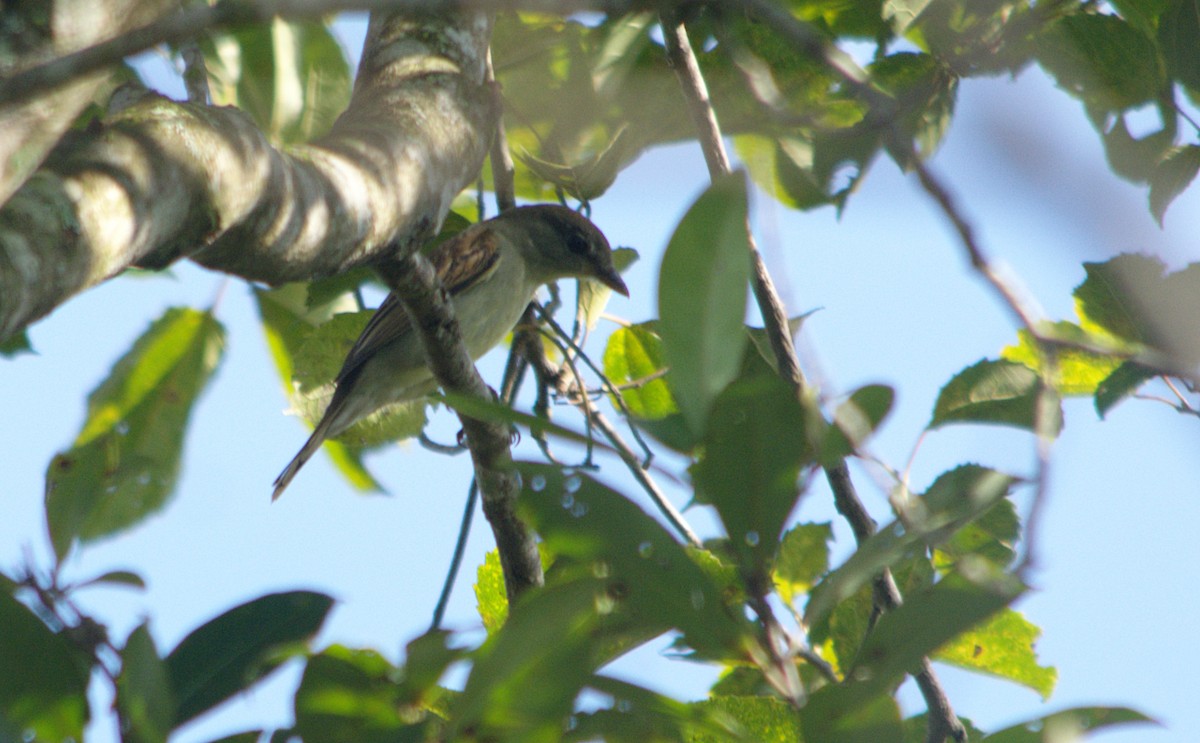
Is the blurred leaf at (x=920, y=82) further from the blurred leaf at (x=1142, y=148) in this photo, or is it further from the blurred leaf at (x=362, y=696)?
the blurred leaf at (x=362, y=696)

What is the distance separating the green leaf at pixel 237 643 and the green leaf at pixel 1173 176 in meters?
2.41

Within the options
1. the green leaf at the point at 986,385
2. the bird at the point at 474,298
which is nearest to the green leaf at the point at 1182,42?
the green leaf at the point at 986,385

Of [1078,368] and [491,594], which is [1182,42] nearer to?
[1078,368]

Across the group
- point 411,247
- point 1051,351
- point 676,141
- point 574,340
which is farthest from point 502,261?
point 1051,351

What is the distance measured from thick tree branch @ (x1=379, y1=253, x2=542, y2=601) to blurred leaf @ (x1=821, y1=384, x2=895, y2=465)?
1.66 metres

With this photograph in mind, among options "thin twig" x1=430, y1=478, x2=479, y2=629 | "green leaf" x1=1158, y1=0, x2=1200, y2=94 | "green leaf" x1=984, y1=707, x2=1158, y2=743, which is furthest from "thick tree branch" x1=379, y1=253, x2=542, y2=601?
"green leaf" x1=1158, y1=0, x2=1200, y2=94

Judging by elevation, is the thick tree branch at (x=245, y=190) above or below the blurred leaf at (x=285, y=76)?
below

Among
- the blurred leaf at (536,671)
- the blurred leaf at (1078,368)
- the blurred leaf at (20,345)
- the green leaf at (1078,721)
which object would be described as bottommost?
the green leaf at (1078,721)

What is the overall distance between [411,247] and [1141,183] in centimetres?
199

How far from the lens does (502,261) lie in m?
5.13

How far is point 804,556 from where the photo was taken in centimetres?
308

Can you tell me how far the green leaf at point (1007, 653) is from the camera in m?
2.95

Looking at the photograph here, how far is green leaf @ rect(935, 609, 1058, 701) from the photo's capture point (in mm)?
2949

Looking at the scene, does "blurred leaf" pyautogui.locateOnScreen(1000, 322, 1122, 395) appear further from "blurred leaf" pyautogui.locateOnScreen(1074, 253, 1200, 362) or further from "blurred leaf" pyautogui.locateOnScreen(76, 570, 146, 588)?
"blurred leaf" pyautogui.locateOnScreen(76, 570, 146, 588)
